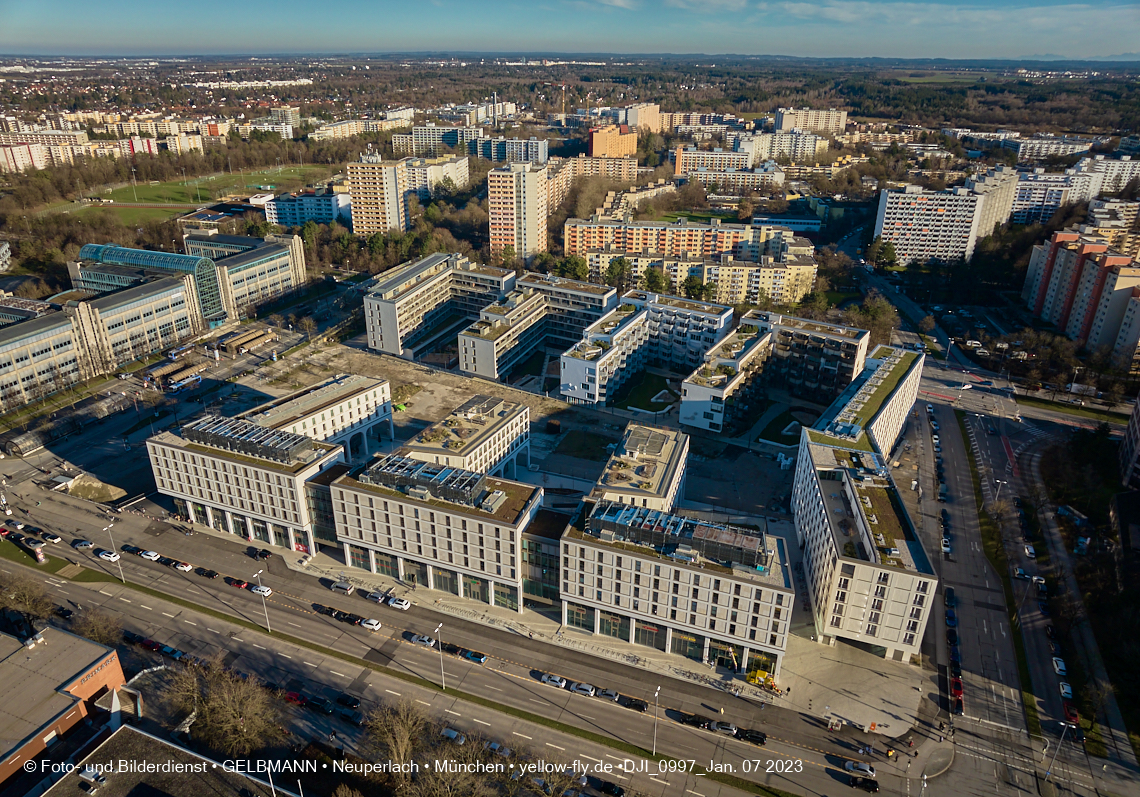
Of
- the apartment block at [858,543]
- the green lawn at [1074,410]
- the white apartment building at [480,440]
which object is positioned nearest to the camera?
the apartment block at [858,543]

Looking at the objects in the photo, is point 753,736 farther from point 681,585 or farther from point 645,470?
point 645,470

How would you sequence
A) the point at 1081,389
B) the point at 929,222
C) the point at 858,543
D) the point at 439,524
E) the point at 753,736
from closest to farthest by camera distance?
the point at 753,736
the point at 858,543
the point at 439,524
the point at 1081,389
the point at 929,222

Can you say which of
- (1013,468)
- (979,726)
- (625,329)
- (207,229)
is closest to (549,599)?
(979,726)

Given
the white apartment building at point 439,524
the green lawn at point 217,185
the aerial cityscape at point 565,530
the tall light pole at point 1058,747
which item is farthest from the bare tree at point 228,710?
the green lawn at point 217,185

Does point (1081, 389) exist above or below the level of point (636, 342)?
below

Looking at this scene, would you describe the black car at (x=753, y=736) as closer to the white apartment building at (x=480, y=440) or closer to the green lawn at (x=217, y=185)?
the white apartment building at (x=480, y=440)

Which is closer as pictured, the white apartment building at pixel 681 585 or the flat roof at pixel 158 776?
the flat roof at pixel 158 776

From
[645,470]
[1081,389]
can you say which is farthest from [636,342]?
[1081,389]

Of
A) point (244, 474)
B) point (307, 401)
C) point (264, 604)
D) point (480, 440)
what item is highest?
point (307, 401)
